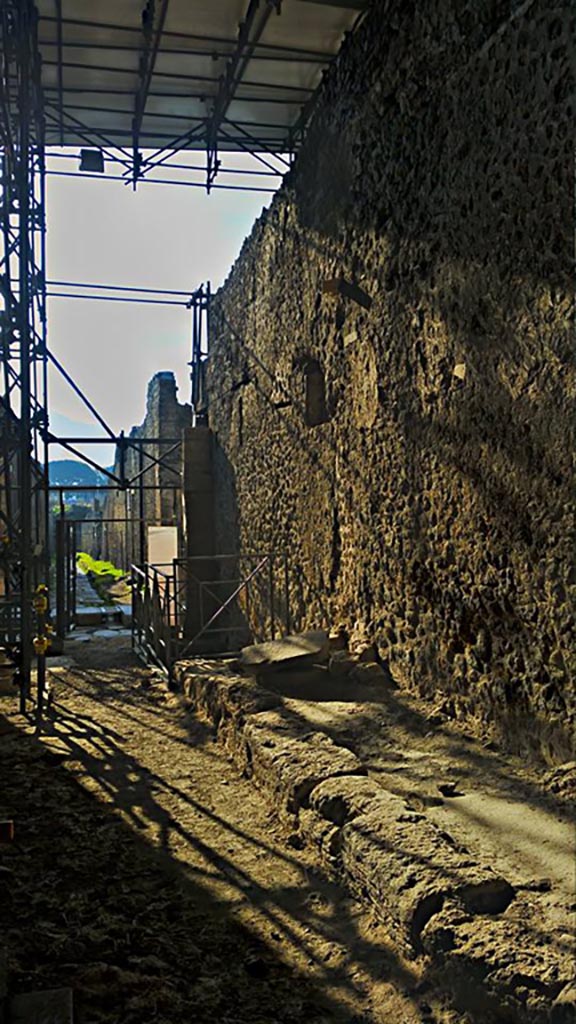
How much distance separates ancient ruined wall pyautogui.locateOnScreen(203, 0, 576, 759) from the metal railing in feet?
1.77

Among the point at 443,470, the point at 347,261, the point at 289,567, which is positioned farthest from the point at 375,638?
the point at 347,261

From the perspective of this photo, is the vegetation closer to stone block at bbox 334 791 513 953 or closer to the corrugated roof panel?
the corrugated roof panel

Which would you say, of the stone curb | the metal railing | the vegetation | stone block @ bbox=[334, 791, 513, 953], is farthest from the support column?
stone block @ bbox=[334, 791, 513, 953]

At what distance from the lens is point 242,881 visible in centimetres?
384

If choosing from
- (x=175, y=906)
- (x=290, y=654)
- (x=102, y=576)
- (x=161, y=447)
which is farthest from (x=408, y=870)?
(x=161, y=447)

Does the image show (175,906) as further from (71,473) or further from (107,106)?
(71,473)

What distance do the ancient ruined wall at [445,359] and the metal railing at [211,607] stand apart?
0.54 m

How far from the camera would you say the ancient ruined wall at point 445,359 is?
419 centimetres

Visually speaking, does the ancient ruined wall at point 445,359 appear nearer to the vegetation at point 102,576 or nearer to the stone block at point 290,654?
the stone block at point 290,654

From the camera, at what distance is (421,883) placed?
3006 millimetres

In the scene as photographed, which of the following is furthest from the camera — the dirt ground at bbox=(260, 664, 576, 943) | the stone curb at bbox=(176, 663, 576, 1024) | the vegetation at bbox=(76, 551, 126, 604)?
the vegetation at bbox=(76, 551, 126, 604)

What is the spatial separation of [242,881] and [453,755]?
142 cm

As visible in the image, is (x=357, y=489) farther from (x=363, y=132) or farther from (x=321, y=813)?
(x=321, y=813)

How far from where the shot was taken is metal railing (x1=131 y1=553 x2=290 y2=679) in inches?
338
